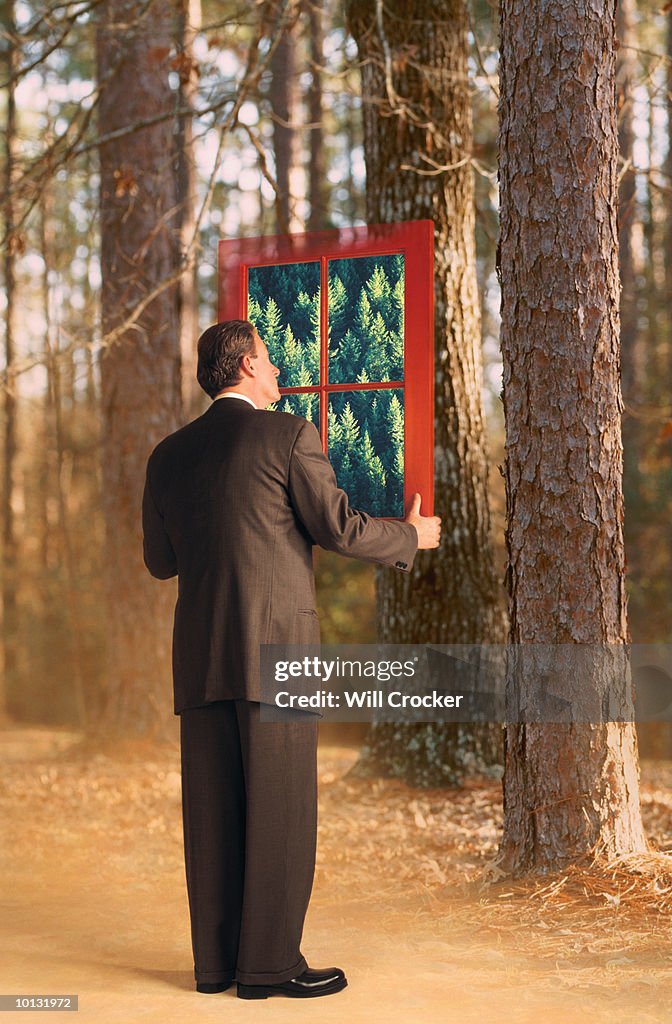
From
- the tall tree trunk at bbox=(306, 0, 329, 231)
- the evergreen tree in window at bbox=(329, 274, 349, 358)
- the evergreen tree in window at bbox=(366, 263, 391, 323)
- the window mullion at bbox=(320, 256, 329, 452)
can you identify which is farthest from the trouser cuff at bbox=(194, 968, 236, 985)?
the tall tree trunk at bbox=(306, 0, 329, 231)

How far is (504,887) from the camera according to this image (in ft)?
14.6

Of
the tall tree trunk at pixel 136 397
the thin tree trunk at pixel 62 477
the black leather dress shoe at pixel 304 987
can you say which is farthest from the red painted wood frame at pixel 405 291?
the tall tree trunk at pixel 136 397

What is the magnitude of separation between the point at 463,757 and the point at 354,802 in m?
0.65

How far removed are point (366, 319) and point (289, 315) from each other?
272 mm

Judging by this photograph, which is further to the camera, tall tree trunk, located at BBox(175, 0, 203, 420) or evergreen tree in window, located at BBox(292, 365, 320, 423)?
tall tree trunk, located at BBox(175, 0, 203, 420)

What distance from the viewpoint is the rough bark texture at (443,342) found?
632cm

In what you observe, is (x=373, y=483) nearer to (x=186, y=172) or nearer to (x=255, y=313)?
(x=255, y=313)

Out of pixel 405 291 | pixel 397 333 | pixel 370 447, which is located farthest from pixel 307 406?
pixel 405 291

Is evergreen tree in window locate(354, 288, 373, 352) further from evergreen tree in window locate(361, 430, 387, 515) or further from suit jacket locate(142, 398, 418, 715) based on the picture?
suit jacket locate(142, 398, 418, 715)

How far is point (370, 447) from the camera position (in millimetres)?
3914

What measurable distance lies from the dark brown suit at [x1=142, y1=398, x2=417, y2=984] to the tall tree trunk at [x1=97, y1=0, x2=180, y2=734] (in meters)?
4.62

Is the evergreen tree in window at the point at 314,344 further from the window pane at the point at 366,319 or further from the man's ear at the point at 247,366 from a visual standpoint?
the man's ear at the point at 247,366

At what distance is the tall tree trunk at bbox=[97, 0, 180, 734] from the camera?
800cm

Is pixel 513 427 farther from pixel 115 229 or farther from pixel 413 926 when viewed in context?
pixel 115 229
